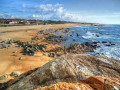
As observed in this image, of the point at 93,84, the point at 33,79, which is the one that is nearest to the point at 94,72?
the point at 93,84

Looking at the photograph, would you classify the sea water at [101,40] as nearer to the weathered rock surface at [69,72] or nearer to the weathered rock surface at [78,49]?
the weathered rock surface at [78,49]

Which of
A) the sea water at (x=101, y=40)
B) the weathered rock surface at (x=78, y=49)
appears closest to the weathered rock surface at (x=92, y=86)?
the weathered rock surface at (x=78, y=49)

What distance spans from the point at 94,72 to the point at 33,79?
3330 millimetres

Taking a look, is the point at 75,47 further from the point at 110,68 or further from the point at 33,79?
the point at 33,79

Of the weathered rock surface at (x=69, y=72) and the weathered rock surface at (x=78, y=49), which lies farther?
the weathered rock surface at (x=78, y=49)

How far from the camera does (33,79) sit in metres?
4.08

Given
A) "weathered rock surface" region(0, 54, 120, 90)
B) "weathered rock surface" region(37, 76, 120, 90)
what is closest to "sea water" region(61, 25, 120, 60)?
"weathered rock surface" region(0, 54, 120, 90)

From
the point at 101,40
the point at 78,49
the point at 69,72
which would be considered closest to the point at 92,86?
the point at 69,72

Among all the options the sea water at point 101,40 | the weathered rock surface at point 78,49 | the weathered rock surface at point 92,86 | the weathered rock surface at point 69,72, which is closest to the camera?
the weathered rock surface at point 92,86

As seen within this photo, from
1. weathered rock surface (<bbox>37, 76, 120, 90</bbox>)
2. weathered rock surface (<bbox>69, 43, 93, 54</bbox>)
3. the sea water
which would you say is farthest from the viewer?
weathered rock surface (<bbox>69, 43, 93, 54</bbox>)

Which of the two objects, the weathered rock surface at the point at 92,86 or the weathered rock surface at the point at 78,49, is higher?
the weathered rock surface at the point at 92,86

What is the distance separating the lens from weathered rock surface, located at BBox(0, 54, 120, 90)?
3.90 meters

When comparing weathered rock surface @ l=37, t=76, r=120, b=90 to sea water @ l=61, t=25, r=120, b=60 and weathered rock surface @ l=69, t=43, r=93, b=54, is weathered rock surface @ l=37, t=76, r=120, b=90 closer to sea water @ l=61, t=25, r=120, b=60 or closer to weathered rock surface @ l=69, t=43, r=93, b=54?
weathered rock surface @ l=69, t=43, r=93, b=54

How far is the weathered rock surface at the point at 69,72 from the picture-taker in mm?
3896
